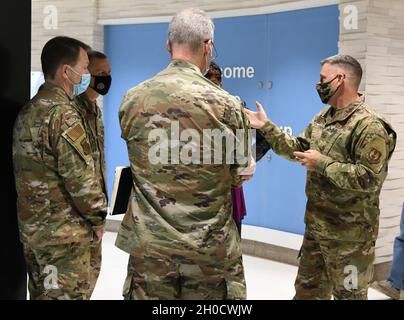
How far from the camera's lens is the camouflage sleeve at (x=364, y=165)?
3.10m

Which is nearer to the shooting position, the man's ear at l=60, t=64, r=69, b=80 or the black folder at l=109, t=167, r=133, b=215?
the black folder at l=109, t=167, r=133, b=215

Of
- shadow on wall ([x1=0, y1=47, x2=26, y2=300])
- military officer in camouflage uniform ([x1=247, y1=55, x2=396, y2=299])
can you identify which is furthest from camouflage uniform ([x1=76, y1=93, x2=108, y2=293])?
military officer in camouflage uniform ([x1=247, y1=55, x2=396, y2=299])

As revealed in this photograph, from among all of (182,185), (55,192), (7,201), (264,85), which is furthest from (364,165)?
(264,85)

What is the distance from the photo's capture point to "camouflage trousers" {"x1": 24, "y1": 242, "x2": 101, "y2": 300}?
287cm

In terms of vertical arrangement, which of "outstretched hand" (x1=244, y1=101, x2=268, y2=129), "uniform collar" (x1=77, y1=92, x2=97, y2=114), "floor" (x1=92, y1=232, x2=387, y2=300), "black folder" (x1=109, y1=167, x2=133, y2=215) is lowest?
"floor" (x1=92, y1=232, x2=387, y2=300)

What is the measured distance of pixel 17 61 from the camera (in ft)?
10.4

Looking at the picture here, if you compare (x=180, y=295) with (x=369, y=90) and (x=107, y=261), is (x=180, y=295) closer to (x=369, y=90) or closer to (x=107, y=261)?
(x=369, y=90)

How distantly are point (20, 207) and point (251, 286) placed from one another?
8.90 ft

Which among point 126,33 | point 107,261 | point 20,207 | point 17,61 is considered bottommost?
point 107,261

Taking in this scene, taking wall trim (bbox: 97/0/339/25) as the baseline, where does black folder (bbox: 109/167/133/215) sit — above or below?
below

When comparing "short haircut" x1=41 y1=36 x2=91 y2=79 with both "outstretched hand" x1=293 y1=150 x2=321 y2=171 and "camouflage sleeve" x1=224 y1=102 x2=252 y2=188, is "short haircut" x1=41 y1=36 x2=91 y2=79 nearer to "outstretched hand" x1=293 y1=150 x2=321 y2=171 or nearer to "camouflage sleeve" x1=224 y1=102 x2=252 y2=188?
"camouflage sleeve" x1=224 y1=102 x2=252 y2=188

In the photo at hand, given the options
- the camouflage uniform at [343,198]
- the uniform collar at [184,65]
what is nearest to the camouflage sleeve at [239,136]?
the uniform collar at [184,65]

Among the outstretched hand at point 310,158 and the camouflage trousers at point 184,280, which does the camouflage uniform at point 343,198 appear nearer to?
the outstretched hand at point 310,158
